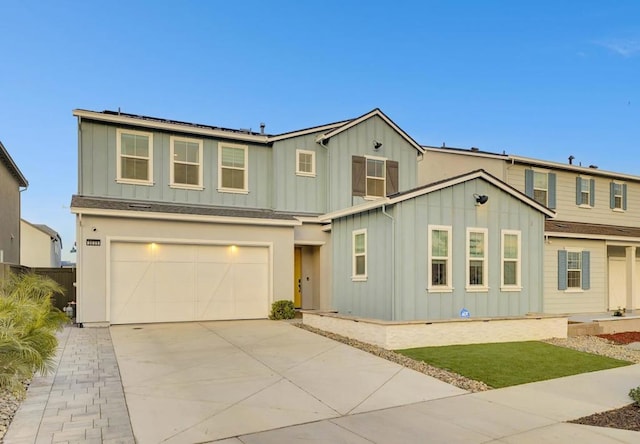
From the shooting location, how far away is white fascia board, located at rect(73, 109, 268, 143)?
13.2 metres

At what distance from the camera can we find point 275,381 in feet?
23.2

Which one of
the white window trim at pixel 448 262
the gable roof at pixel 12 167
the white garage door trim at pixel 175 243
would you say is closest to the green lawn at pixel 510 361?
the white window trim at pixel 448 262

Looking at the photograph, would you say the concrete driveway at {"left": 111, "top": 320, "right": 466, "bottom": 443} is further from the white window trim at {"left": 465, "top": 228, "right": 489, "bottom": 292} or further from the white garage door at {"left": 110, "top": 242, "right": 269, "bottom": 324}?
the white window trim at {"left": 465, "top": 228, "right": 489, "bottom": 292}

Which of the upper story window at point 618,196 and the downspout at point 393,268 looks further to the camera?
the upper story window at point 618,196

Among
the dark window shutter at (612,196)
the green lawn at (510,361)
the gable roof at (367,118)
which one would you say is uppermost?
the gable roof at (367,118)

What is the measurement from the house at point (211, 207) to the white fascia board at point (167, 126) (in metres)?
0.03

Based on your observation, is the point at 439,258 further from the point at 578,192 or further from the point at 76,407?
the point at 578,192

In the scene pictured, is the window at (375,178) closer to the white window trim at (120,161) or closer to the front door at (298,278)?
the front door at (298,278)

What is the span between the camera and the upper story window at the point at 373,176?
1650 cm

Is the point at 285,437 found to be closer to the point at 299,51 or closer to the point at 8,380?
the point at 8,380

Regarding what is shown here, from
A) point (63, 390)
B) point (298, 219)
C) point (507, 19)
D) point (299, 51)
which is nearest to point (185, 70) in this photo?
Answer: point (299, 51)

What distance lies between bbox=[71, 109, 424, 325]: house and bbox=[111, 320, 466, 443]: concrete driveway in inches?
102

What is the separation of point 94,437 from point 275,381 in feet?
9.45

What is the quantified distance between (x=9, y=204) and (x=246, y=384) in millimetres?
18288
